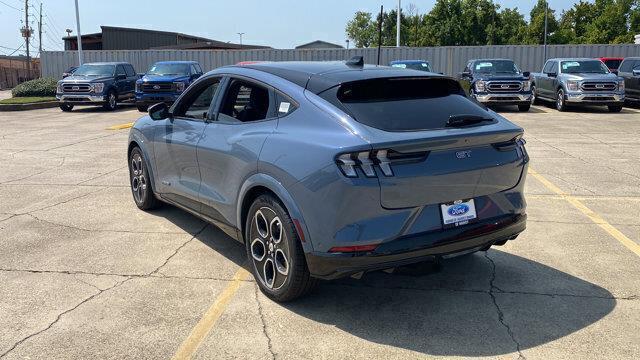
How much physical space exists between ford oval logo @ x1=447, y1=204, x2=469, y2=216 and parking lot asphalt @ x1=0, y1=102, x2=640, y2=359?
373 mm

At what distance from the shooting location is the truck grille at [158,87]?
19.2 meters

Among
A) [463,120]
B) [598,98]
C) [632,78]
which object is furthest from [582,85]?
[463,120]

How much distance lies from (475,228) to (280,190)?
1.31m

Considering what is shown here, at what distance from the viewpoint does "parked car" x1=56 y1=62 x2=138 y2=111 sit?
20.6 m

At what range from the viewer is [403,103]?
3900mm

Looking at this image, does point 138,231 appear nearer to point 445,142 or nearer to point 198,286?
point 198,286

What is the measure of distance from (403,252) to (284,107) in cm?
136

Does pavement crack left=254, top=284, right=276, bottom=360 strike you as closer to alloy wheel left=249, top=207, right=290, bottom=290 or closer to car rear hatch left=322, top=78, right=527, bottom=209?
alloy wheel left=249, top=207, right=290, bottom=290

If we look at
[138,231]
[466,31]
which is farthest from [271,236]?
[466,31]

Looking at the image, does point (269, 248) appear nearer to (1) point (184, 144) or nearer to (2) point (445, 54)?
(1) point (184, 144)

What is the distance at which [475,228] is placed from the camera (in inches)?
148

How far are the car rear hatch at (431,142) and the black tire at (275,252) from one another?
702 millimetres

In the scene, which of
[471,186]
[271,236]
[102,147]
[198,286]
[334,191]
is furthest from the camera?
[102,147]

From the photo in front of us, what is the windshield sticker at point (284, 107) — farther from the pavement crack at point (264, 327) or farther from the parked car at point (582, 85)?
the parked car at point (582, 85)
